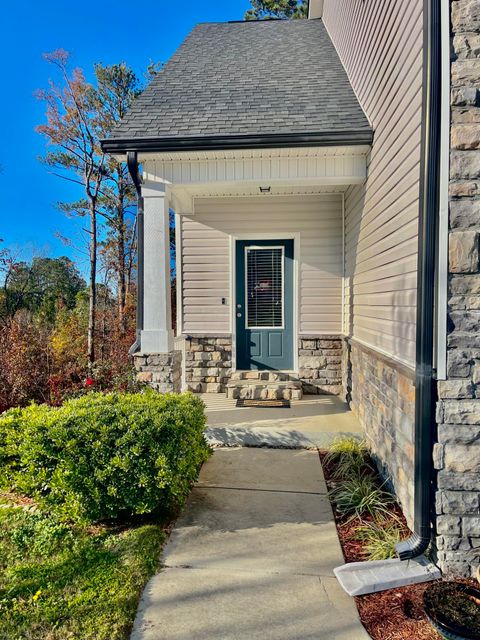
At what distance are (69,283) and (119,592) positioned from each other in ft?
38.3

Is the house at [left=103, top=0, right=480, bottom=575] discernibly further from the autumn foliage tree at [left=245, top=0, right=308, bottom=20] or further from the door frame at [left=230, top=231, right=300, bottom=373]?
the autumn foliage tree at [left=245, top=0, right=308, bottom=20]

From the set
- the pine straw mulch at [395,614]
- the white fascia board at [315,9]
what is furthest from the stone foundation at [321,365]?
the white fascia board at [315,9]

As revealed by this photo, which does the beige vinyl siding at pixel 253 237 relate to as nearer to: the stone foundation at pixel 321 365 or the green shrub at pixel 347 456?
the stone foundation at pixel 321 365

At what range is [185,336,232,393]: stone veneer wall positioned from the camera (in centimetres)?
578

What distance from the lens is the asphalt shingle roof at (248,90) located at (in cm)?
419

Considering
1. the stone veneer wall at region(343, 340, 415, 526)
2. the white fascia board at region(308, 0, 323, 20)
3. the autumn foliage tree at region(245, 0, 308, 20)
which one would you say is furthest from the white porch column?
the autumn foliage tree at region(245, 0, 308, 20)

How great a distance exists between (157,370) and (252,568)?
2.55m

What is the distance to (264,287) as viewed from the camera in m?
5.80

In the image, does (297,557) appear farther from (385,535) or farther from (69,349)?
(69,349)

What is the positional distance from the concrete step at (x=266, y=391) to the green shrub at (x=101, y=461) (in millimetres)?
2562

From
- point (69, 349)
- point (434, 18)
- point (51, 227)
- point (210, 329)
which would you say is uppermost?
point (51, 227)

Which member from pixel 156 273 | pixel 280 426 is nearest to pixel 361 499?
pixel 280 426

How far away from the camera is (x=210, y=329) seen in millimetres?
5816

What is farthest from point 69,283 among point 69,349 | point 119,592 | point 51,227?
point 119,592
